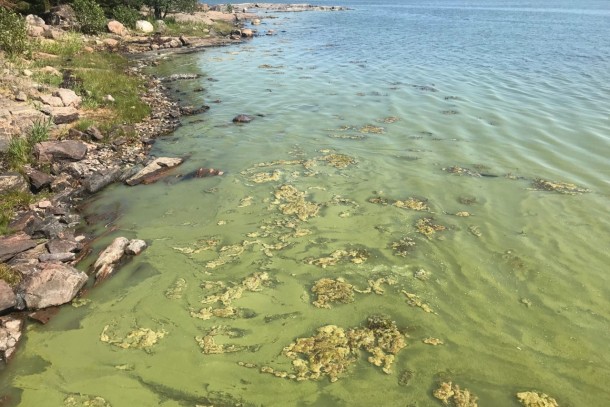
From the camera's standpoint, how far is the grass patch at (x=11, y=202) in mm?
13488

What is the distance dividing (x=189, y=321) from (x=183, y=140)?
1401 centimetres

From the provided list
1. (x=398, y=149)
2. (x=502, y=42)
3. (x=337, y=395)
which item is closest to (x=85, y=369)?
(x=337, y=395)

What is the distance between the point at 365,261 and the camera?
11883 millimetres

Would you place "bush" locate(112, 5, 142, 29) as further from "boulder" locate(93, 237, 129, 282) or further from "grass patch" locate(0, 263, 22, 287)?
"grass patch" locate(0, 263, 22, 287)

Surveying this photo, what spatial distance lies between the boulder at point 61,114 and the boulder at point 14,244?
33.5 feet

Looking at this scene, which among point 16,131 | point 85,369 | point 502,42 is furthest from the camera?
point 502,42

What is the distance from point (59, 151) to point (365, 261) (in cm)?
1433

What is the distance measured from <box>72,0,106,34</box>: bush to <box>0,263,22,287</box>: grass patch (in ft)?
157

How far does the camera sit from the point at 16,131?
1870 cm

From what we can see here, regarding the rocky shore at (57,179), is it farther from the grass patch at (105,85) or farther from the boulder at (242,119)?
the boulder at (242,119)

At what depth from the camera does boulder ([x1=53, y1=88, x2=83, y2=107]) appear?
75.9ft

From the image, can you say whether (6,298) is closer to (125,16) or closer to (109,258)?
(109,258)

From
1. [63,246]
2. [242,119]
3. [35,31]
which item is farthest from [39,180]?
[35,31]

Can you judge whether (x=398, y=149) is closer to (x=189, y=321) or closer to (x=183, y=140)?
(x=183, y=140)
